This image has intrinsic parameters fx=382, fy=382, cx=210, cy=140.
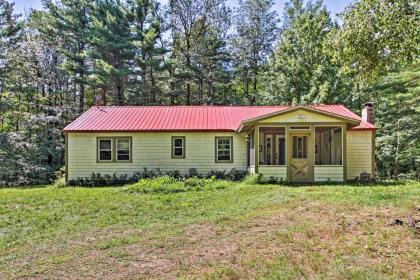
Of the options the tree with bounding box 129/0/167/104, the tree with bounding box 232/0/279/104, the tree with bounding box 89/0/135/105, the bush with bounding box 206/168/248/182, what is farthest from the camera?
the tree with bounding box 232/0/279/104

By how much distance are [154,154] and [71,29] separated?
1636 centimetres

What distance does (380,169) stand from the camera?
25.1m

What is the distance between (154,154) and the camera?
17.2 metres

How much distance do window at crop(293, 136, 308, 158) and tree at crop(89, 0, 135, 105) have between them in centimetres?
1501

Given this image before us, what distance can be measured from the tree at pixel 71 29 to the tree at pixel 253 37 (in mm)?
11936

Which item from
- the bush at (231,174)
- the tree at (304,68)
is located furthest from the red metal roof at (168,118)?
the tree at (304,68)

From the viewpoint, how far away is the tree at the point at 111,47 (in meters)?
26.9

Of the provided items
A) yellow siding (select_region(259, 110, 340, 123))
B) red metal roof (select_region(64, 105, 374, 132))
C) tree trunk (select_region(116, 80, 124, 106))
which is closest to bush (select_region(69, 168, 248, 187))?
red metal roof (select_region(64, 105, 374, 132))

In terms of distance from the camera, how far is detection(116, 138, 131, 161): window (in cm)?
1725

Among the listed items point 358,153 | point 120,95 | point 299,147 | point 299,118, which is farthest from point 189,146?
point 120,95

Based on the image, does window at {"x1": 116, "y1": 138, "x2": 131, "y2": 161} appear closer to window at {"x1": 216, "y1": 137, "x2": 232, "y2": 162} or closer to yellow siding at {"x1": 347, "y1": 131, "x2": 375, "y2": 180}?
window at {"x1": 216, "y1": 137, "x2": 232, "y2": 162}

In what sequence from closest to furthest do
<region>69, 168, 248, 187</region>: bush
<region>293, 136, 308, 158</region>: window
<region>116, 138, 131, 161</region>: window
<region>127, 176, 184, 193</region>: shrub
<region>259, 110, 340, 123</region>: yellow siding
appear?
<region>127, 176, 184, 193</region>: shrub → <region>259, 110, 340, 123</region>: yellow siding → <region>293, 136, 308, 158</region>: window → <region>69, 168, 248, 187</region>: bush → <region>116, 138, 131, 161</region>: window

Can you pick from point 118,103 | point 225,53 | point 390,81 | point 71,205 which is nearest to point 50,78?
point 118,103

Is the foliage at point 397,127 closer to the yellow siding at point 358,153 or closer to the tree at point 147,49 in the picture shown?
the yellow siding at point 358,153
